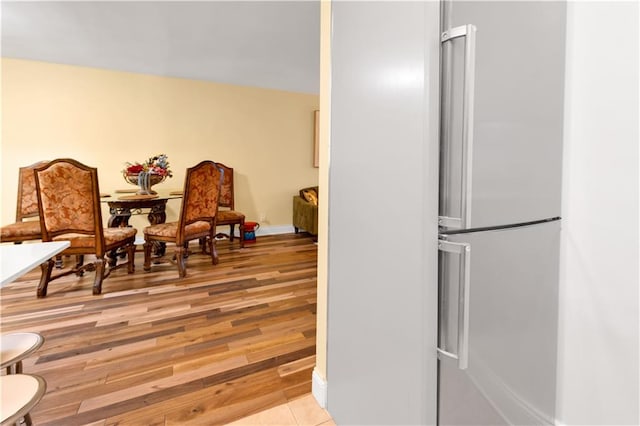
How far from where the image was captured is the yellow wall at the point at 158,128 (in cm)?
387

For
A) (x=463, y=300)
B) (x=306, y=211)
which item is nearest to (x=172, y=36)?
(x=306, y=211)

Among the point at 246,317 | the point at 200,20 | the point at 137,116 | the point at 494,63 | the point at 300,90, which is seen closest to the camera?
the point at 494,63

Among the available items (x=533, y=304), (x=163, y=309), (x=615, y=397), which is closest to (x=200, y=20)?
(x=163, y=309)

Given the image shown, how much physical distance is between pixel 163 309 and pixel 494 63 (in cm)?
261

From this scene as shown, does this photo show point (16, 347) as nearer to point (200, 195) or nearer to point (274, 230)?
point (200, 195)

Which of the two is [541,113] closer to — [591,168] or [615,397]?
[591,168]

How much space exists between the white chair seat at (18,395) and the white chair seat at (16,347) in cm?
9

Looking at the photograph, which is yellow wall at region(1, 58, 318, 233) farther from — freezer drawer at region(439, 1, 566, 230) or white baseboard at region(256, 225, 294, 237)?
freezer drawer at region(439, 1, 566, 230)

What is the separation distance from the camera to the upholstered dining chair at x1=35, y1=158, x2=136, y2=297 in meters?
2.52

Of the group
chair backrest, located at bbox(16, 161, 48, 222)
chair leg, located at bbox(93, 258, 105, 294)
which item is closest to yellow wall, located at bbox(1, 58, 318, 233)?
chair backrest, located at bbox(16, 161, 48, 222)

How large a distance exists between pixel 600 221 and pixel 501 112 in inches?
21.4

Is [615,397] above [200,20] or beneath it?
beneath

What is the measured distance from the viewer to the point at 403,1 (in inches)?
34.8

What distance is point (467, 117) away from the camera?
2.66ft
